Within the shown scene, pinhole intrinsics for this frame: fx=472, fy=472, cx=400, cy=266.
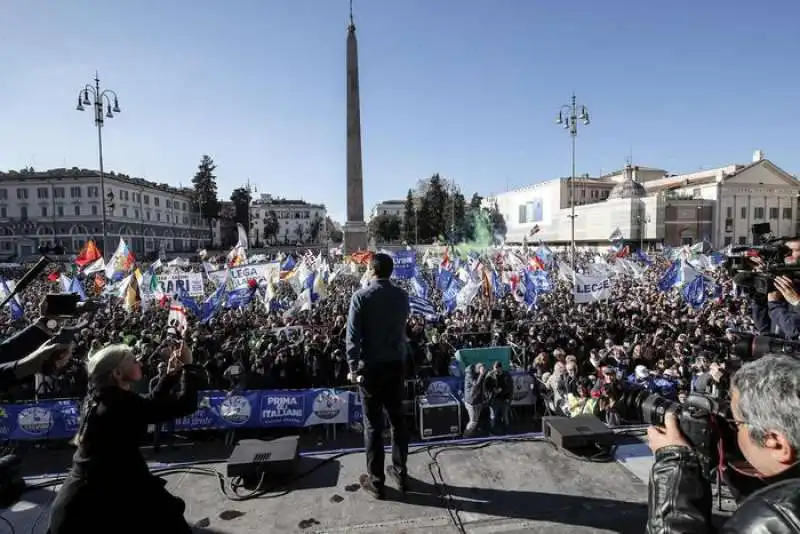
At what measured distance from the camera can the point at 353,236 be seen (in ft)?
123

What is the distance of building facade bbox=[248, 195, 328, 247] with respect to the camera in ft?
407

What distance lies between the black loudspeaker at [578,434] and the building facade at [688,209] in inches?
2397

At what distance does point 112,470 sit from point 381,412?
1.90 m

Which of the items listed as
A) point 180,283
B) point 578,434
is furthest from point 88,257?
point 578,434

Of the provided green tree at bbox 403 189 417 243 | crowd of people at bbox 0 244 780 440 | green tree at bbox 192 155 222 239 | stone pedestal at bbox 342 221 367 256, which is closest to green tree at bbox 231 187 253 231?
green tree at bbox 192 155 222 239

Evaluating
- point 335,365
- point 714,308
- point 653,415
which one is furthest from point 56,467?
point 714,308

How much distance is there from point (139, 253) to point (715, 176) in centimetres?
9059

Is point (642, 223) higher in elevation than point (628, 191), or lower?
lower

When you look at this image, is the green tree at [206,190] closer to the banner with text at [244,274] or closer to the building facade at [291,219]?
the building facade at [291,219]

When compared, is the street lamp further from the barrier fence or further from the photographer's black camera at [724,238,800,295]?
the photographer's black camera at [724,238,800,295]

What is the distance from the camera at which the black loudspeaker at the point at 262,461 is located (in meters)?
3.52

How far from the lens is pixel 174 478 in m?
3.78

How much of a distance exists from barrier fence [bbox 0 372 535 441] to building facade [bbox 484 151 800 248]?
57311 mm

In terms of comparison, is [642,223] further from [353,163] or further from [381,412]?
[381,412]
